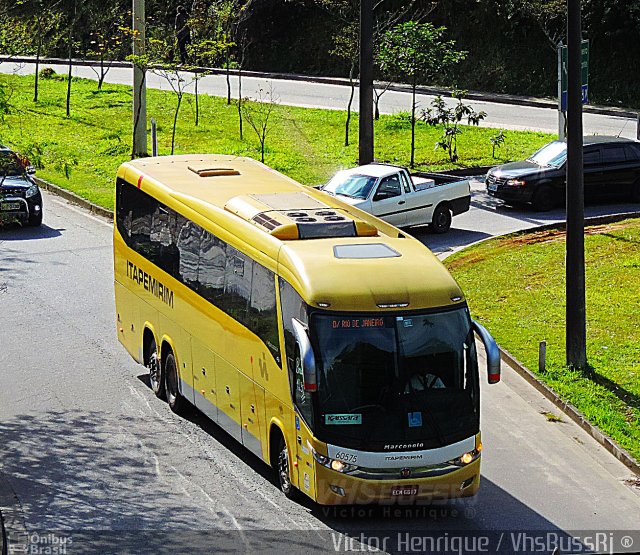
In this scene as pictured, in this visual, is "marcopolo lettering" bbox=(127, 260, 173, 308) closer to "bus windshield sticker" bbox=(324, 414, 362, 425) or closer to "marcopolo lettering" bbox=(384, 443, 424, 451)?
"bus windshield sticker" bbox=(324, 414, 362, 425)

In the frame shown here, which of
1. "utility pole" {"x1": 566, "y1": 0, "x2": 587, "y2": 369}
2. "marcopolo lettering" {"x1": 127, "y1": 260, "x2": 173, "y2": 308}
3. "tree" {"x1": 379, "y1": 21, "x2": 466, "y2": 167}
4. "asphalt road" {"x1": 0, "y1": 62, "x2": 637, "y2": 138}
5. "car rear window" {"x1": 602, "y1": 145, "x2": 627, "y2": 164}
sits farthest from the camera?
"asphalt road" {"x1": 0, "y1": 62, "x2": 637, "y2": 138}

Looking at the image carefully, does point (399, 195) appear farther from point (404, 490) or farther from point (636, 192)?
point (404, 490)

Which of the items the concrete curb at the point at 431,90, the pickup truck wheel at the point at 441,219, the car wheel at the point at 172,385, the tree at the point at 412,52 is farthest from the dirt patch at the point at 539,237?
the concrete curb at the point at 431,90

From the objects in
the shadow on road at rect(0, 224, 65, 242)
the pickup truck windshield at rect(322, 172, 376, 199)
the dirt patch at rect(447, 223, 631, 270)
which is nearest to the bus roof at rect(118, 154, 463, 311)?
the dirt patch at rect(447, 223, 631, 270)

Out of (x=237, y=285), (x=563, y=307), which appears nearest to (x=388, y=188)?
(x=563, y=307)

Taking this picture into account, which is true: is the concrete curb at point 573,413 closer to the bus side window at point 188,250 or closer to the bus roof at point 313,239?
the bus roof at point 313,239

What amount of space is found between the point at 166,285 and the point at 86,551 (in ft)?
16.8

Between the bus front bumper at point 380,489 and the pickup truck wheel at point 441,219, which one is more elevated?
the pickup truck wheel at point 441,219

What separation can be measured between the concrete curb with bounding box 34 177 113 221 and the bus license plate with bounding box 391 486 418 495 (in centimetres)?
1701

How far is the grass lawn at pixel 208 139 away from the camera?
3158 centimetres

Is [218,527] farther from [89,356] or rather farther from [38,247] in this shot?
[38,247]

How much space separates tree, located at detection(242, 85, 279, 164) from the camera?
37.0 meters

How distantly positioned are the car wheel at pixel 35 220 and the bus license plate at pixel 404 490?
16.7 meters

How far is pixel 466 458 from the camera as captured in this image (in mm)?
11516
